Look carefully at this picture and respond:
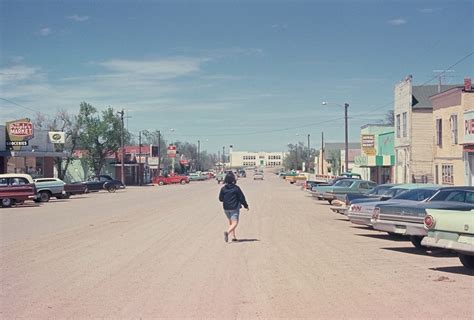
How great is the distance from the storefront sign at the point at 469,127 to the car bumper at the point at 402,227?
15.9 m

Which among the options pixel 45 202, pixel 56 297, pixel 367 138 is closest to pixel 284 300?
pixel 56 297

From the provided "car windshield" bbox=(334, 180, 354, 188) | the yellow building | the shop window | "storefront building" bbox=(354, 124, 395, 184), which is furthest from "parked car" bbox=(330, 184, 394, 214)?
"storefront building" bbox=(354, 124, 395, 184)

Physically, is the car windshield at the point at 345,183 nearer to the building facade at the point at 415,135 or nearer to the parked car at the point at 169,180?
the building facade at the point at 415,135

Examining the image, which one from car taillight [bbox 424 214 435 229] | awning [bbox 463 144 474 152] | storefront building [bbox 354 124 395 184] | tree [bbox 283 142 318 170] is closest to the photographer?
car taillight [bbox 424 214 435 229]

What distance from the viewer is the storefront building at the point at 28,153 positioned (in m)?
50.7

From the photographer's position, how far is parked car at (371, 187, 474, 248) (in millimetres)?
14720

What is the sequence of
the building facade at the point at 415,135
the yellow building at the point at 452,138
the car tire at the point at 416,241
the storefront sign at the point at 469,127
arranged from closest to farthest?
the car tire at the point at 416,241, the storefront sign at the point at 469,127, the yellow building at the point at 452,138, the building facade at the point at 415,135

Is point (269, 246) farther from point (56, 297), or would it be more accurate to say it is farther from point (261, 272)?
point (56, 297)

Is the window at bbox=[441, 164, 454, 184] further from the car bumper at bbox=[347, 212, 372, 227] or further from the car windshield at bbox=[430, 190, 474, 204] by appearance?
the car windshield at bbox=[430, 190, 474, 204]

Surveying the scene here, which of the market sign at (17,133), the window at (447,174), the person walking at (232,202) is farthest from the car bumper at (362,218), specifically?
the market sign at (17,133)

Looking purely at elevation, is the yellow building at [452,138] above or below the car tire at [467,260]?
above

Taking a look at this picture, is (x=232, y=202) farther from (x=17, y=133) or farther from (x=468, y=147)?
(x=17, y=133)

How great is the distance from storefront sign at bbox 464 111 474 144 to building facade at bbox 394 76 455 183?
499 inches

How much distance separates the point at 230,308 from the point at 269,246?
741 centimetres
